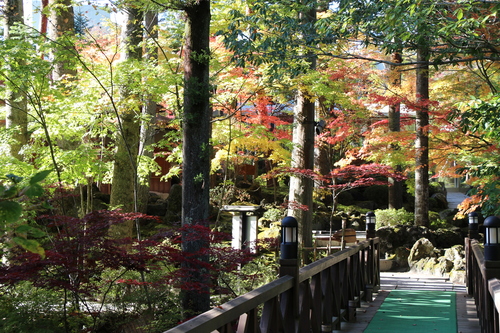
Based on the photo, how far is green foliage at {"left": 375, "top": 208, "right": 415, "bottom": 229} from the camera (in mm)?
16047

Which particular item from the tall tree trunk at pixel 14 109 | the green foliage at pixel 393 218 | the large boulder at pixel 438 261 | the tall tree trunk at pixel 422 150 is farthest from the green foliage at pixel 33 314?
the green foliage at pixel 393 218

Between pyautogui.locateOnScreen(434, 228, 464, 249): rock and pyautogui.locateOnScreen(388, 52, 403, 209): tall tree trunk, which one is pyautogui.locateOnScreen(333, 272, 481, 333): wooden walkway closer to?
pyautogui.locateOnScreen(434, 228, 464, 249): rock

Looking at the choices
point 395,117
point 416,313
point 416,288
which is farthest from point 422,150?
point 416,313

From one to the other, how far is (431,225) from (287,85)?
28.7 feet

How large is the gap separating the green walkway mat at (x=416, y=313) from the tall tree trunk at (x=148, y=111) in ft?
14.0

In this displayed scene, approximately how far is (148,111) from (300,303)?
27.5ft

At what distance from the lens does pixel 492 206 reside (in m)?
6.91

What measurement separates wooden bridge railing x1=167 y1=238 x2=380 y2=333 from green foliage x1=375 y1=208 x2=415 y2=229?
30.6ft

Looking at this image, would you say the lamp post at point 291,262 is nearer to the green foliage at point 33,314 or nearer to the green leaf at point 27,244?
the green foliage at point 33,314

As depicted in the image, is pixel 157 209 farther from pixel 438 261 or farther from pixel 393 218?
pixel 438 261

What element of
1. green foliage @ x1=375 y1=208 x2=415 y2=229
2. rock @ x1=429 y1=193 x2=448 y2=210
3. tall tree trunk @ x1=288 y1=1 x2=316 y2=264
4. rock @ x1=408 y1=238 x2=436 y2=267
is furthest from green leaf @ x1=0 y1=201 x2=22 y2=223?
rock @ x1=429 y1=193 x2=448 y2=210

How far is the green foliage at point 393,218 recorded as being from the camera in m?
16.0

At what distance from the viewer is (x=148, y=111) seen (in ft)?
38.6

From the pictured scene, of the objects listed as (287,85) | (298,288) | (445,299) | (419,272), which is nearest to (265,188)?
→ (419,272)
